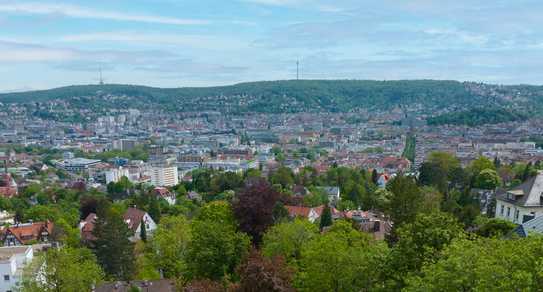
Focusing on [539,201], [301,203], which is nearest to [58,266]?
[539,201]

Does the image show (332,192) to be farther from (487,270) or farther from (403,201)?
(487,270)

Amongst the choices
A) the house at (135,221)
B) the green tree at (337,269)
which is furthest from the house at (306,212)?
the green tree at (337,269)

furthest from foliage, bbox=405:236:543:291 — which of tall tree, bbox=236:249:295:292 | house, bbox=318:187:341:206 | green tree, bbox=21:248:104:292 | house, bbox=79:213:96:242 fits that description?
house, bbox=318:187:341:206

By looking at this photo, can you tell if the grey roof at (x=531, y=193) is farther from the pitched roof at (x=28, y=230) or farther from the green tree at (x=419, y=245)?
the pitched roof at (x=28, y=230)

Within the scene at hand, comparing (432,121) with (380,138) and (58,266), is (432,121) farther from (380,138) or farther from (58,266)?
(58,266)

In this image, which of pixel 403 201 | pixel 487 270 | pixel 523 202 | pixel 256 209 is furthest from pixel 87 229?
pixel 487 270

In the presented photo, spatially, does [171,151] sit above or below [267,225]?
below
